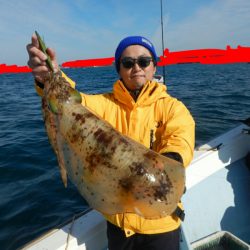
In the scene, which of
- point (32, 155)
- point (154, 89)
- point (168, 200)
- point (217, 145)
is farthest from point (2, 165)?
point (168, 200)

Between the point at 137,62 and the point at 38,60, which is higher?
the point at 38,60

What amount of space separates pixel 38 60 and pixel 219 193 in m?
3.88

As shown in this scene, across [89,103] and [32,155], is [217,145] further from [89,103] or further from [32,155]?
[32,155]

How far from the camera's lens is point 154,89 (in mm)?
3291

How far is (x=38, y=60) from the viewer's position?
2455 mm

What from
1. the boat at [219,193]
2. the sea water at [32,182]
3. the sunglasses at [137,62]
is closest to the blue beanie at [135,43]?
the sunglasses at [137,62]

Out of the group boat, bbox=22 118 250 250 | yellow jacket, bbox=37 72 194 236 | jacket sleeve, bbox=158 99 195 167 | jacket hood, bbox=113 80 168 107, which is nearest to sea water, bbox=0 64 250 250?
boat, bbox=22 118 250 250

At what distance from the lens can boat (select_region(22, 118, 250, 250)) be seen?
15.5 ft

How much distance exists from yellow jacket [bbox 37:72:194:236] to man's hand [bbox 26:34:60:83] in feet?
2.67

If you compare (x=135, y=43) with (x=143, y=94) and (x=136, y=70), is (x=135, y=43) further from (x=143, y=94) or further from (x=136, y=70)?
(x=143, y=94)

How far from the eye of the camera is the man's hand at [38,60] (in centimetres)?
242

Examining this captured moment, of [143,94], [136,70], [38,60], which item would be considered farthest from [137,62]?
[38,60]

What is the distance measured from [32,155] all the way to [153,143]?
766 cm

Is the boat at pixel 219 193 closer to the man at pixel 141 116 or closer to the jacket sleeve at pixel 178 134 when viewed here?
the man at pixel 141 116
